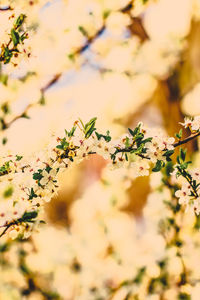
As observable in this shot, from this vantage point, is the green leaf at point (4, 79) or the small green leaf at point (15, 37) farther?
the green leaf at point (4, 79)

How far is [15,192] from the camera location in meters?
1.39

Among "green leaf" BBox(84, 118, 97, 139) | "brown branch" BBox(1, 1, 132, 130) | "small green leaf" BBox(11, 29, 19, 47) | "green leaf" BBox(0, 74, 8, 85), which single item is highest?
"brown branch" BBox(1, 1, 132, 130)

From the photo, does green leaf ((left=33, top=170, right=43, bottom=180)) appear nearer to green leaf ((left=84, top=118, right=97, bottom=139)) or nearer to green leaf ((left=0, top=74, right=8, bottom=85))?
green leaf ((left=84, top=118, right=97, bottom=139))

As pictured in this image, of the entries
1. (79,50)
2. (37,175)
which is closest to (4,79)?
(79,50)

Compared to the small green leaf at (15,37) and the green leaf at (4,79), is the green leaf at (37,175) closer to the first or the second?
the small green leaf at (15,37)

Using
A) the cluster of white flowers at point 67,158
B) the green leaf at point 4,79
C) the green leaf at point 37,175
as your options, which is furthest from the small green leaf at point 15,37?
the green leaf at point 4,79

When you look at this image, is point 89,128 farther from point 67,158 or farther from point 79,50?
point 79,50

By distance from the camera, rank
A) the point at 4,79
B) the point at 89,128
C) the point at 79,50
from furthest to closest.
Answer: the point at 79,50 → the point at 4,79 → the point at 89,128

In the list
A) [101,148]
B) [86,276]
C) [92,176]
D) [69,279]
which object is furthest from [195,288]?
[92,176]

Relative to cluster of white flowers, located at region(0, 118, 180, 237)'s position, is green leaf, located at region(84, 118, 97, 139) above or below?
above

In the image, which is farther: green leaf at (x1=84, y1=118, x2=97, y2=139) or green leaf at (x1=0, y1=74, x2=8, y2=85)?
green leaf at (x1=0, y1=74, x2=8, y2=85)

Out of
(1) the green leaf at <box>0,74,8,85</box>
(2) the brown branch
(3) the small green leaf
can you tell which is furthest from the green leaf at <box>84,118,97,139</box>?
(1) the green leaf at <box>0,74,8,85</box>

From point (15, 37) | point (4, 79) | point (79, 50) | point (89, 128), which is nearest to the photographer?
point (89, 128)

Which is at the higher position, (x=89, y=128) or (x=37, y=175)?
(x=89, y=128)
